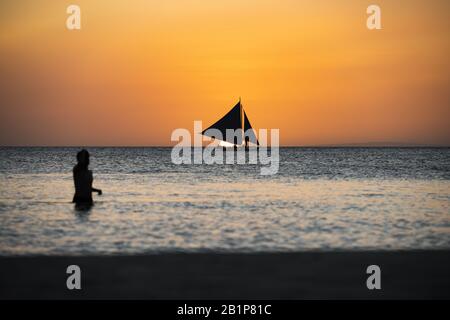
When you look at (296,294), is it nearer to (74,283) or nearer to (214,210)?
(74,283)

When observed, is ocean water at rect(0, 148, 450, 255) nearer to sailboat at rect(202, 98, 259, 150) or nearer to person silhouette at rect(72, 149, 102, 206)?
person silhouette at rect(72, 149, 102, 206)

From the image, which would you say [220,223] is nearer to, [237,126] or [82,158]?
[82,158]

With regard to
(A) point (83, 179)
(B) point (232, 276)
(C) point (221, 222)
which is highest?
(A) point (83, 179)

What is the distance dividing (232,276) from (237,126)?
7600 centimetres

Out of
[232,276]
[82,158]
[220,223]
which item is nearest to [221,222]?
[220,223]

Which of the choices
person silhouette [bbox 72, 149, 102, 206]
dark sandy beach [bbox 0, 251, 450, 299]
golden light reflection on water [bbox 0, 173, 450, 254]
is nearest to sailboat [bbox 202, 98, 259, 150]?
golden light reflection on water [bbox 0, 173, 450, 254]

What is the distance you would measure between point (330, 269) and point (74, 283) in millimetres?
3558

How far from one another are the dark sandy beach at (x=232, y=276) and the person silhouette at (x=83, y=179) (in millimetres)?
6447

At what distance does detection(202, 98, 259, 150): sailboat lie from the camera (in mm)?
83375

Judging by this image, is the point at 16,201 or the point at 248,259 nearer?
the point at 248,259

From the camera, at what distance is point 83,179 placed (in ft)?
52.5

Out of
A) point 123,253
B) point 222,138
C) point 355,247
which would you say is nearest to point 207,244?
point 123,253

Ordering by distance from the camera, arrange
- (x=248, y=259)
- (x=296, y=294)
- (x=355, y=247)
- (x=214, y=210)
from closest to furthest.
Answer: (x=296, y=294) < (x=248, y=259) < (x=355, y=247) < (x=214, y=210)

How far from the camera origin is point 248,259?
9000 millimetres
